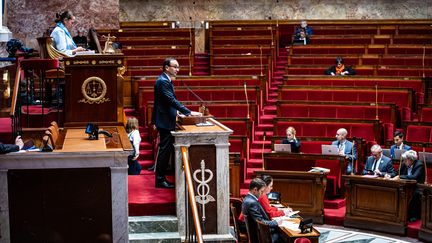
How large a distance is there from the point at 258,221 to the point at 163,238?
2.76ft

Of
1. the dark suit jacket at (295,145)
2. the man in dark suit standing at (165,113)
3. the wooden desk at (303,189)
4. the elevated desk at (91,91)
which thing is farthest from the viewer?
the dark suit jacket at (295,145)

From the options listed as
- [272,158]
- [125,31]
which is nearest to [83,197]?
[272,158]

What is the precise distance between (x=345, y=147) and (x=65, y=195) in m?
3.69

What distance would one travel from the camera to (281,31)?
1223cm

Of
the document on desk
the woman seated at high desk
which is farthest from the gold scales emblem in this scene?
the document on desk

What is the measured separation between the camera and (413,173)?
6.58 meters

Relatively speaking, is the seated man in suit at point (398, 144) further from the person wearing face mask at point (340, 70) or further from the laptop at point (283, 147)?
the person wearing face mask at point (340, 70)

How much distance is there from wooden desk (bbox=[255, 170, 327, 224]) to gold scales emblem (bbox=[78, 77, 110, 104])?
6.50 feet

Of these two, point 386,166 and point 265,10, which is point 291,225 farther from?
point 265,10

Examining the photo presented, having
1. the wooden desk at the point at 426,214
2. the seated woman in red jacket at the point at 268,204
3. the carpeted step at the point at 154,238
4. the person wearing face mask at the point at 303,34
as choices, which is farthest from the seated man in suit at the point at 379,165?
the person wearing face mask at the point at 303,34

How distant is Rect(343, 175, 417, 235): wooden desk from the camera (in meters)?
Result: 6.51

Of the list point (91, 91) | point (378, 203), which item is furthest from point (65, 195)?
point (378, 203)

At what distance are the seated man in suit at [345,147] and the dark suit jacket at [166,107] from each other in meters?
2.56

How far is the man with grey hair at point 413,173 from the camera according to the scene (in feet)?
21.4
